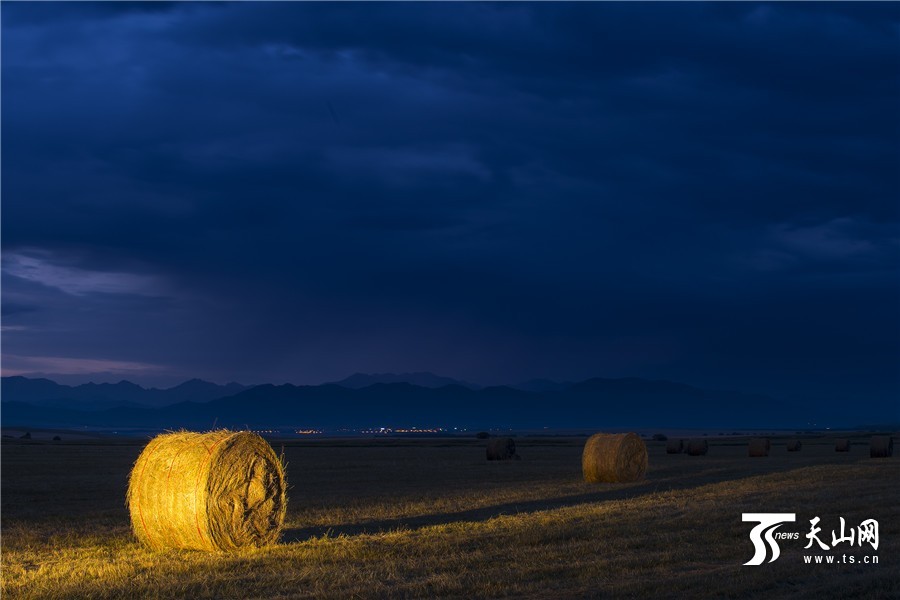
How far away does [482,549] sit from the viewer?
44.0 feet

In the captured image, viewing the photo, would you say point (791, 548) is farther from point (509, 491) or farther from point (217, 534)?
point (509, 491)

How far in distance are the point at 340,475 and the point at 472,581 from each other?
23427mm

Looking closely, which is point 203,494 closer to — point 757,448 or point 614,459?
point 614,459

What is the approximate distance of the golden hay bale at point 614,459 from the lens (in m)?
29.1

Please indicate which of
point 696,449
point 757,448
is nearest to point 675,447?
point 696,449

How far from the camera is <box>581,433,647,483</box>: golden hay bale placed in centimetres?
2914

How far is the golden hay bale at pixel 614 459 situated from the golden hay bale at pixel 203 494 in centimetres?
1515

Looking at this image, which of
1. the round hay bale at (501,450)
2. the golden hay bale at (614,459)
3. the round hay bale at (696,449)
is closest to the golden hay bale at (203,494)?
the golden hay bale at (614,459)

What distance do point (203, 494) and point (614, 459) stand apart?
665 inches

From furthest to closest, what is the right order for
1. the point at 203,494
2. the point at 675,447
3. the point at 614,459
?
the point at 675,447, the point at 614,459, the point at 203,494

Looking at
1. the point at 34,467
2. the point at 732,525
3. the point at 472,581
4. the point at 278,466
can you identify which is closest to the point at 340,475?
the point at 34,467

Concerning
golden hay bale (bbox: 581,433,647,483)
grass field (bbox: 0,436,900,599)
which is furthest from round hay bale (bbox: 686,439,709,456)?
grass field (bbox: 0,436,900,599)

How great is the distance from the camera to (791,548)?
13195 millimetres

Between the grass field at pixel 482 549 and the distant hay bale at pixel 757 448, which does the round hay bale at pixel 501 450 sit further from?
the grass field at pixel 482 549
